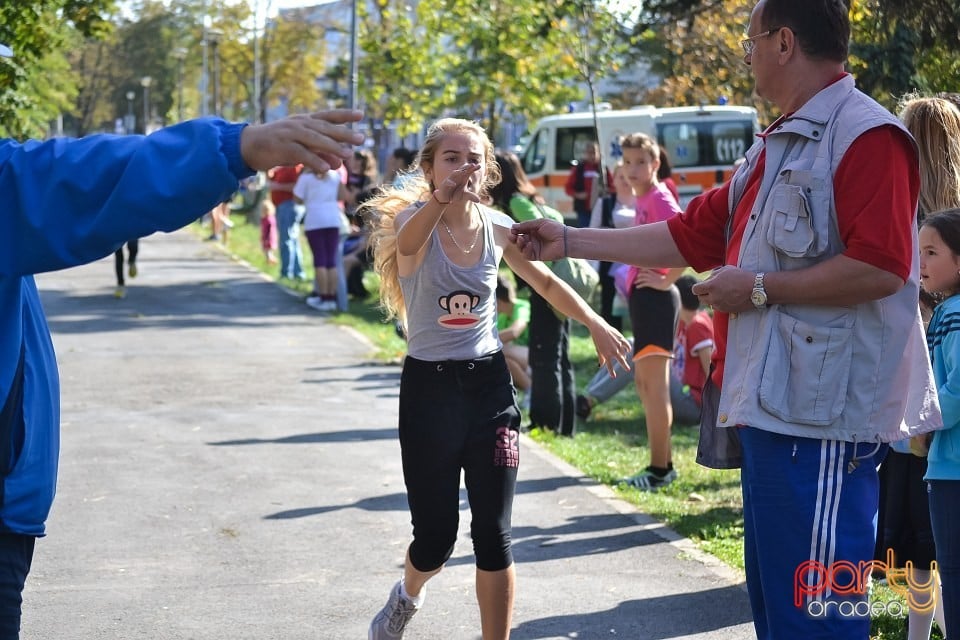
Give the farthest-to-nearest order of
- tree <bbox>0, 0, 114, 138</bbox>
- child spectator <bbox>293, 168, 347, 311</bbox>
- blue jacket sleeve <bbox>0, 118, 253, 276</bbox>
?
child spectator <bbox>293, 168, 347, 311</bbox> → tree <bbox>0, 0, 114, 138</bbox> → blue jacket sleeve <bbox>0, 118, 253, 276</bbox>

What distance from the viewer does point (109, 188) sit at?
240cm

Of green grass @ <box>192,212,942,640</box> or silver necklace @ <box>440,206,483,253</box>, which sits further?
green grass @ <box>192,212,942,640</box>

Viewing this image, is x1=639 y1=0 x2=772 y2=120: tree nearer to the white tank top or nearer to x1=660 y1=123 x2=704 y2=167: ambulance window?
x1=660 y1=123 x2=704 y2=167: ambulance window

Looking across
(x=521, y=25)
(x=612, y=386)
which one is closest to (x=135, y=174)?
(x=612, y=386)

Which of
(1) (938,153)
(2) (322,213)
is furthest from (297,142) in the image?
(2) (322,213)

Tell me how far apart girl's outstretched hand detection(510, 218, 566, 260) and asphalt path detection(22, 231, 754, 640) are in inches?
74.9

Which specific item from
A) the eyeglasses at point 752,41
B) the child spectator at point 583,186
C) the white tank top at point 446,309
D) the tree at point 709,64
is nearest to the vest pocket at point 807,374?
the eyeglasses at point 752,41

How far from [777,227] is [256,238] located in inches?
1229

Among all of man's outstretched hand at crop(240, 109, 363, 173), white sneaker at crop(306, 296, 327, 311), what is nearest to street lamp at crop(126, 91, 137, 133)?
white sneaker at crop(306, 296, 327, 311)

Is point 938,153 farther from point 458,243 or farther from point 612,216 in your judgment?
point 612,216

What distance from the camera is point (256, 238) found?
33.8 metres

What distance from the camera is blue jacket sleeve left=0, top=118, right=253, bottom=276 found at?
2.38m

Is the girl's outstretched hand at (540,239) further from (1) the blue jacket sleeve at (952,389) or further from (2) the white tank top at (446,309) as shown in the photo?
(1) the blue jacket sleeve at (952,389)

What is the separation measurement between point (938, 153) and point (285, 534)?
378 centimetres
